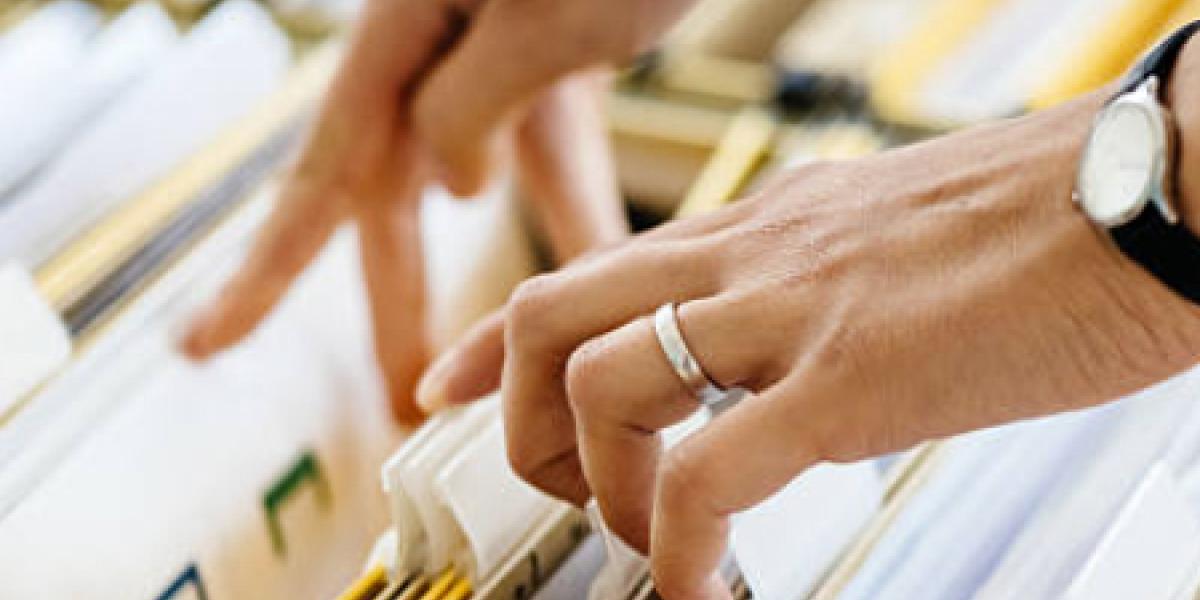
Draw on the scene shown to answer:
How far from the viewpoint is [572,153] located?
114 cm

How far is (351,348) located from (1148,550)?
57 cm

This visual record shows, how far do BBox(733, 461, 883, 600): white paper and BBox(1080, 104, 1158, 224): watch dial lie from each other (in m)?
0.21

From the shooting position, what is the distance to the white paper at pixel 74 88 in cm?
101

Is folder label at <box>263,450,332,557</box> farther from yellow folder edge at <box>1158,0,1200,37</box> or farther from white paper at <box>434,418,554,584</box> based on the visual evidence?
yellow folder edge at <box>1158,0,1200,37</box>

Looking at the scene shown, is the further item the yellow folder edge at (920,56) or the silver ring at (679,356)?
the yellow folder edge at (920,56)

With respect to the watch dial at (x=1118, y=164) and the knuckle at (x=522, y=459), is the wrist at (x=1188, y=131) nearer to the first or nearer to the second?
the watch dial at (x=1118, y=164)

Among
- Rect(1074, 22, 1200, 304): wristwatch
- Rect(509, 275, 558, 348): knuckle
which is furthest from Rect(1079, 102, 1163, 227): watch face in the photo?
Rect(509, 275, 558, 348): knuckle

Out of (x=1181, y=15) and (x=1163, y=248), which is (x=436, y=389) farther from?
(x=1181, y=15)

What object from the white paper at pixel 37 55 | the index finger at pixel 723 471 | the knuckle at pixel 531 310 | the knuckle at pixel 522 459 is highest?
the white paper at pixel 37 55

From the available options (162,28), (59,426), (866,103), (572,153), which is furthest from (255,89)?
(866,103)

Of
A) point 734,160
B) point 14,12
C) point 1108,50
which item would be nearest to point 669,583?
point 734,160

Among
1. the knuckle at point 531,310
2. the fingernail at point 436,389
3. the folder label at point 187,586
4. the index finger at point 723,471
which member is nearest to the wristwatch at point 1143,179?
the index finger at point 723,471

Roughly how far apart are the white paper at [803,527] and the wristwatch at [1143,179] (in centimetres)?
21

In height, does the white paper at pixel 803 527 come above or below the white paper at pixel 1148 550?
above
